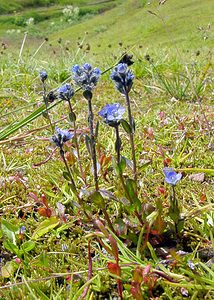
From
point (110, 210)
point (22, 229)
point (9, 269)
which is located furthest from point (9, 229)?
point (110, 210)

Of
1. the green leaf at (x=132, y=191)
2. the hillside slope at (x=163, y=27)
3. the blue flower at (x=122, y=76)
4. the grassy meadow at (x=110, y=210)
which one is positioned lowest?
the hillside slope at (x=163, y=27)

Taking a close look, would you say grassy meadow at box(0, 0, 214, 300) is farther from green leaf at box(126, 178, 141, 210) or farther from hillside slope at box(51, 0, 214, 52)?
hillside slope at box(51, 0, 214, 52)

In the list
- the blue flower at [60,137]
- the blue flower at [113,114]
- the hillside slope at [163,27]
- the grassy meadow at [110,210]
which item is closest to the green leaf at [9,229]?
the grassy meadow at [110,210]

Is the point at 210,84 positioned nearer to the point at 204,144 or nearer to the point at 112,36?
the point at 204,144

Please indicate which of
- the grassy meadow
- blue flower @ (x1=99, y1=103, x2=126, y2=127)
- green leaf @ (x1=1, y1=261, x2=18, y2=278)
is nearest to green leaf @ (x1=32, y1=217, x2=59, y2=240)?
the grassy meadow

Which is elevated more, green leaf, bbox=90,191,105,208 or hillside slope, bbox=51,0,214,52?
green leaf, bbox=90,191,105,208

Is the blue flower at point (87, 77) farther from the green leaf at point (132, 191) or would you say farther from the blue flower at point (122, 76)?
the green leaf at point (132, 191)
